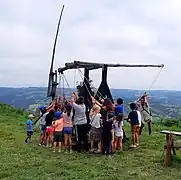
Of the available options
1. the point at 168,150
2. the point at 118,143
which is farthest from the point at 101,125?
the point at 168,150

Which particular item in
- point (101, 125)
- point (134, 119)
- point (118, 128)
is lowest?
point (118, 128)

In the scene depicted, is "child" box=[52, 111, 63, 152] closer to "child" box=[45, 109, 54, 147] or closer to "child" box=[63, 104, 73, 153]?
"child" box=[63, 104, 73, 153]

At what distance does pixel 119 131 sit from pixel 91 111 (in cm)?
111

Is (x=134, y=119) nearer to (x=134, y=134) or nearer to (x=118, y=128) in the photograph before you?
(x=134, y=134)

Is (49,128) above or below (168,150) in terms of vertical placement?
above

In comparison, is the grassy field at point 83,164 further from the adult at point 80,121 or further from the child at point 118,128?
the adult at point 80,121

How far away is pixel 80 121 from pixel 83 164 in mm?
2162

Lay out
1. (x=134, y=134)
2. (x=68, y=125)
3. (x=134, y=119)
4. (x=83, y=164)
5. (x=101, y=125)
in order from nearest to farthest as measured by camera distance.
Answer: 1. (x=83, y=164)
2. (x=101, y=125)
3. (x=68, y=125)
4. (x=134, y=119)
5. (x=134, y=134)

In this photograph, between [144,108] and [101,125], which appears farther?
[144,108]

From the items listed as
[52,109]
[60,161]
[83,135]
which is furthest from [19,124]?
[60,161]

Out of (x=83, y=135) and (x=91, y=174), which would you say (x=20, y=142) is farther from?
(x=91, y=174)

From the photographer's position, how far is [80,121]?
1360 centimetres

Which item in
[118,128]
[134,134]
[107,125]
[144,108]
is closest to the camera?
[107,125]

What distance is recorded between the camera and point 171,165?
11852mm
